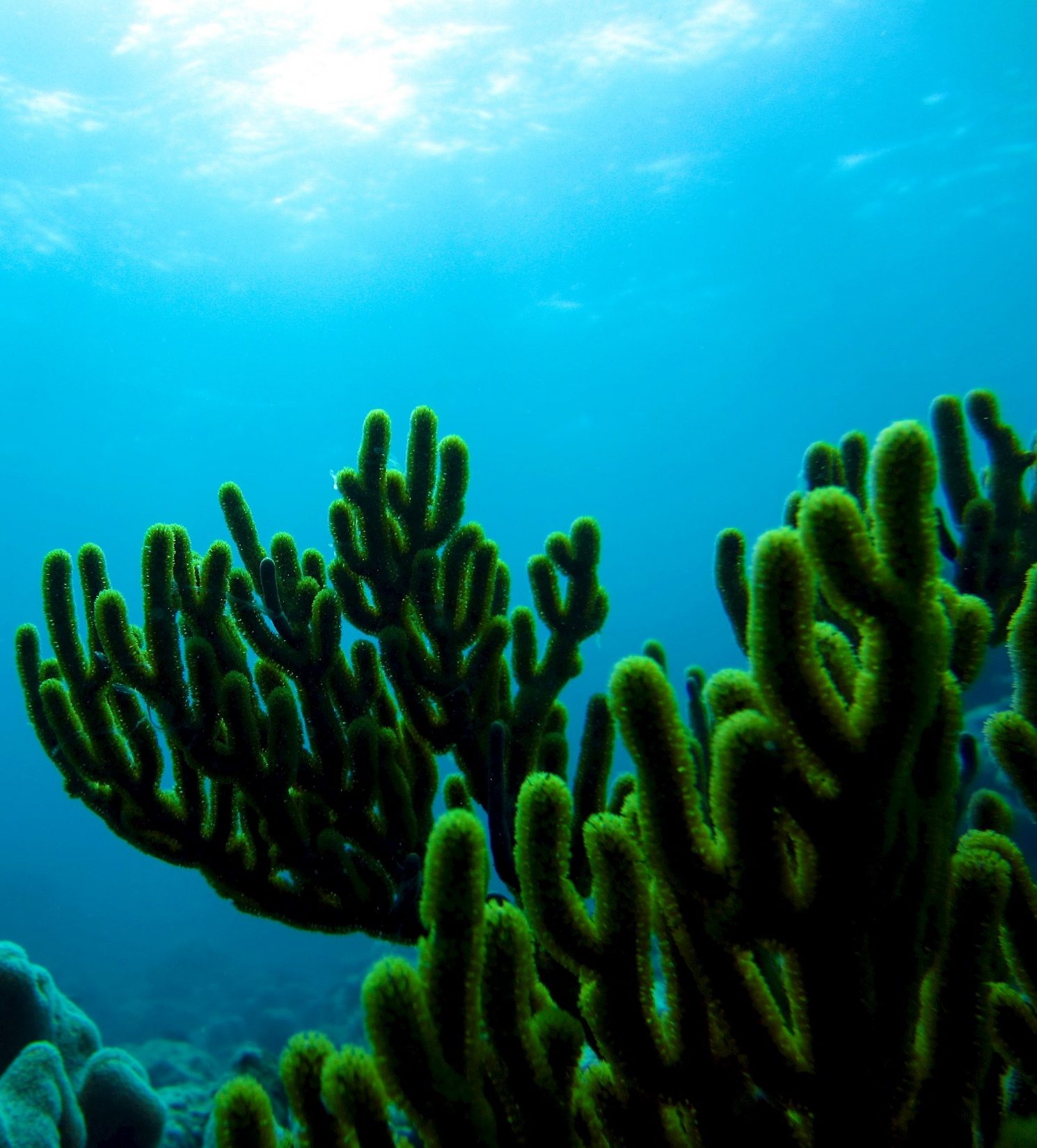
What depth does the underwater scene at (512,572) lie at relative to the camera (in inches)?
46.9

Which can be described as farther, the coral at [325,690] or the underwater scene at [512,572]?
the coral at [325,690]

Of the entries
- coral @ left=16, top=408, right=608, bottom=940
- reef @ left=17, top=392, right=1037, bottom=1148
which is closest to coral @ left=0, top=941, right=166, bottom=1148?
coral @ left=16, top=408, right=608, bottom=940

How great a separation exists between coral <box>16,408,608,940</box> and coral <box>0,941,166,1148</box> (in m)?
2.84

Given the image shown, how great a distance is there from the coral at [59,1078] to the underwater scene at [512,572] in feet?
0.13

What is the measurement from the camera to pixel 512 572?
77.1 feet

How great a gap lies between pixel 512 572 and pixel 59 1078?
19408 mm

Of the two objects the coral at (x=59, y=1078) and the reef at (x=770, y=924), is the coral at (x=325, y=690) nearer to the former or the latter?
the reef at (x=770, y=924)

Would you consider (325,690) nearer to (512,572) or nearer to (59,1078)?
(59,1078)

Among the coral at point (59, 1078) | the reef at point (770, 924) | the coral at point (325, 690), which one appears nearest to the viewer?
the reef at point (770, 924)

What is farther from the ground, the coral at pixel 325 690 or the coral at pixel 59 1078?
the coral at pixel 325 690

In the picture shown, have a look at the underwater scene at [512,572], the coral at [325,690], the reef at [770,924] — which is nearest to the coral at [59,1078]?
the underwater scene at [512,572]

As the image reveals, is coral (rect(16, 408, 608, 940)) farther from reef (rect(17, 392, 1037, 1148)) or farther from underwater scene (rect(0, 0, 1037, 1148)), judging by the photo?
reef (rect(17, 392, 1037, 1148))

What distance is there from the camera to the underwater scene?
46.9 inches

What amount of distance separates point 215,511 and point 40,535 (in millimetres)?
11818
